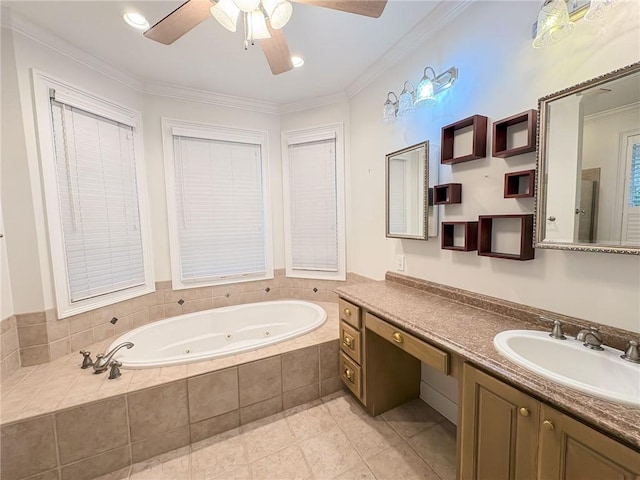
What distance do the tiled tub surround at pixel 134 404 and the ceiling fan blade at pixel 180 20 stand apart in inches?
77.7

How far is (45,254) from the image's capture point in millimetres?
1811

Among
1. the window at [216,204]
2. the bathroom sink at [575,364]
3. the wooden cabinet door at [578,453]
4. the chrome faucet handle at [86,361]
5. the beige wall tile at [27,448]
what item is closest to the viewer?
the wooden cabinet door at [578,453]

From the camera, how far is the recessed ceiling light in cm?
166

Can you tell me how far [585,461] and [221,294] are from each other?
2790mm

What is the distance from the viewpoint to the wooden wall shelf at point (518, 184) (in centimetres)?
128

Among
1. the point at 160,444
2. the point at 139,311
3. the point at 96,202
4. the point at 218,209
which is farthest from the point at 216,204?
the point at 160,444

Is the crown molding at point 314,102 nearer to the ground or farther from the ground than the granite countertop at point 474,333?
farther from the ground

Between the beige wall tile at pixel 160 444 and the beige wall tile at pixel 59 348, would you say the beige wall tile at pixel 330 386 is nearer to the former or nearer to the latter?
the beige wall tile at pixel 160 444

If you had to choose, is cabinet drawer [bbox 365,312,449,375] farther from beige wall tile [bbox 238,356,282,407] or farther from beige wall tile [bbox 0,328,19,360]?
beige wall tile [bbox 0,328,19,360]

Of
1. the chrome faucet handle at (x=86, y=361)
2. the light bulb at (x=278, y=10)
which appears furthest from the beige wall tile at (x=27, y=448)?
the light bulb at (x=278, y=10)

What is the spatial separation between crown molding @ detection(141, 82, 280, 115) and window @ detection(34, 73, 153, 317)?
1.11ft

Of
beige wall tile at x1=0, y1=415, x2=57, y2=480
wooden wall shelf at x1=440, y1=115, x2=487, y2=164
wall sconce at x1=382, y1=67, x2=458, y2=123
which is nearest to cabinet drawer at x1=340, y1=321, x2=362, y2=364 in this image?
wooden wall shelf at x1=440, y1=115, x2=487, y2=164

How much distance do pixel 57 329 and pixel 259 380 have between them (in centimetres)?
148

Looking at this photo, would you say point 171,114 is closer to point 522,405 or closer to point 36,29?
point 36,29
